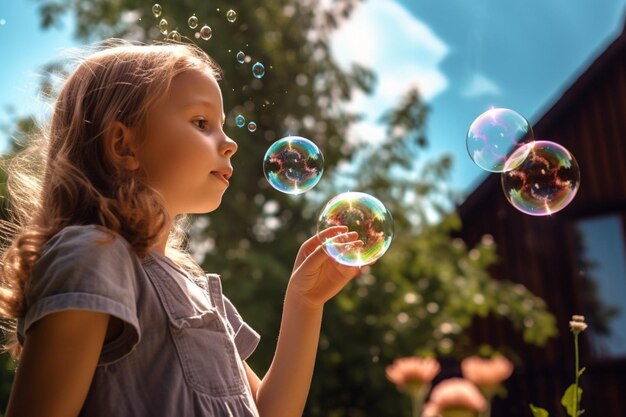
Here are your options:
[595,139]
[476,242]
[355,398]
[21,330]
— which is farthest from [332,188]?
[21,330]

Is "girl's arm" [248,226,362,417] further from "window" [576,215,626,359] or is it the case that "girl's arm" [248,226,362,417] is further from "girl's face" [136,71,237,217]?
"window" [576,215,626,359]

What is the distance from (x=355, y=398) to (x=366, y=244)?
387cm

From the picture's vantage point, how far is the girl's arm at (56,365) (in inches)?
37.7

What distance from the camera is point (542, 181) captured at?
2.28m

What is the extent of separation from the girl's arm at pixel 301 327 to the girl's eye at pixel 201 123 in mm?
362

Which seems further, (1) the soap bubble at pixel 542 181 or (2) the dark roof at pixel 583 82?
(2) the dark roof at pixel 583 82

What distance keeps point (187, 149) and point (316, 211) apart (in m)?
3.80

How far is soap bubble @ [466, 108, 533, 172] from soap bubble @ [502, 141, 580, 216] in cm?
3

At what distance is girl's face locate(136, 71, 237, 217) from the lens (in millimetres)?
1296

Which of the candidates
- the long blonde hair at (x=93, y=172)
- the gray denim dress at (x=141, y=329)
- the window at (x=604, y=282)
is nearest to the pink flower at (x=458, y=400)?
the gray denim dress at (x=141, y=329)

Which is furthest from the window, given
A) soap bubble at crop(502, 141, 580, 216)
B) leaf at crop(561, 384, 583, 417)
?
leaf at crop(561, 384, 583, 417)

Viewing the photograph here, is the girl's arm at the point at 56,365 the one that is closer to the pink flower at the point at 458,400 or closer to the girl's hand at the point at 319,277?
the girl's hand at the point at 319,277

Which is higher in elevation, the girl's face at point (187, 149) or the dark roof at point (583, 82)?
the dark roof at point (583, 82)

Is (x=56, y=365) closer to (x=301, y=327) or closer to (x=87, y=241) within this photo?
(x=87, y=241)
